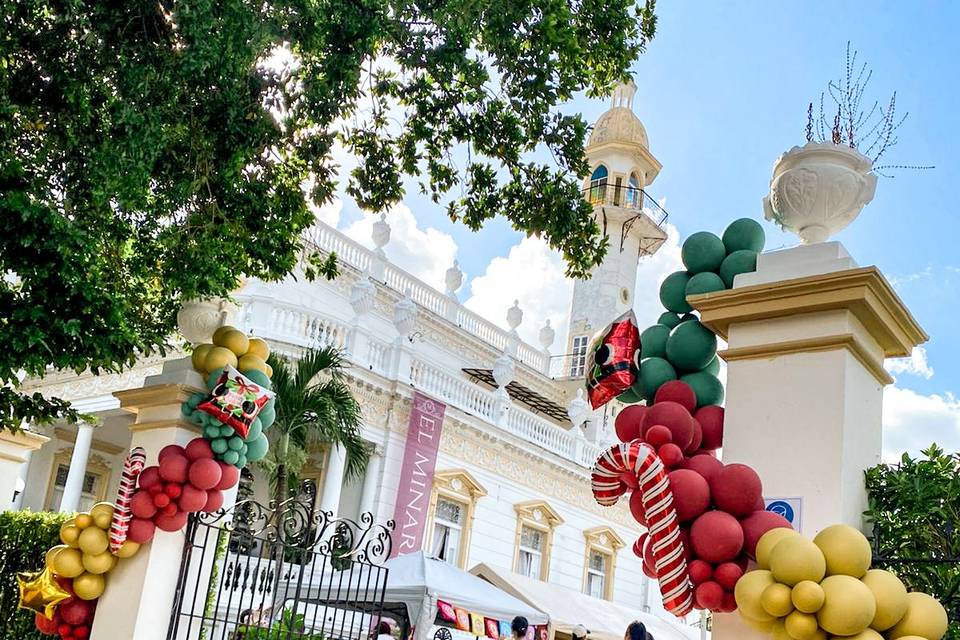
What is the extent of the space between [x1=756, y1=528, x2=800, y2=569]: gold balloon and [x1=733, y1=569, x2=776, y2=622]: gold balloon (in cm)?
6

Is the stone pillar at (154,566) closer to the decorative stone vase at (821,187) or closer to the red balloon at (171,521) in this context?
the red balloon at (171,521)

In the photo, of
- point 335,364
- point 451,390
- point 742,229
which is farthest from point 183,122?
point 451,390

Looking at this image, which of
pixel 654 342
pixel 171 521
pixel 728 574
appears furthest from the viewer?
pixel 171 521

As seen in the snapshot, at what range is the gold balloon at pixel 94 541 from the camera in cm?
577

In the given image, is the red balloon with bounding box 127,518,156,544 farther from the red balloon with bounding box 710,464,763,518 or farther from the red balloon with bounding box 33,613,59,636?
the red balloon with bounding box 710,464,763,518

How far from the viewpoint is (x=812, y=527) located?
11.9 feet

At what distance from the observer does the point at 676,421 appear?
393cm

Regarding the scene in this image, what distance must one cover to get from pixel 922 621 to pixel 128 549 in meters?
4.43

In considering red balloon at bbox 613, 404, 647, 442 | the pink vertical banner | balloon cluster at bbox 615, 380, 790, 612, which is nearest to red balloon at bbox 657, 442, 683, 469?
balloon cluster at bbox 615, 380, 790, 612

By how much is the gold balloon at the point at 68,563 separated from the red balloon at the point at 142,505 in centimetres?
54

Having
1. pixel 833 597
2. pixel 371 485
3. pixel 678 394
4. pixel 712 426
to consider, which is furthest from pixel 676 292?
pixel 371 485

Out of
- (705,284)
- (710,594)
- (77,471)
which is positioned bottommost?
(710,594)

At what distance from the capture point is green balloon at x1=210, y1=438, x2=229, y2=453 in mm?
5859

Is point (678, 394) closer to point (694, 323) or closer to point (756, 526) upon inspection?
point (694, 323)
